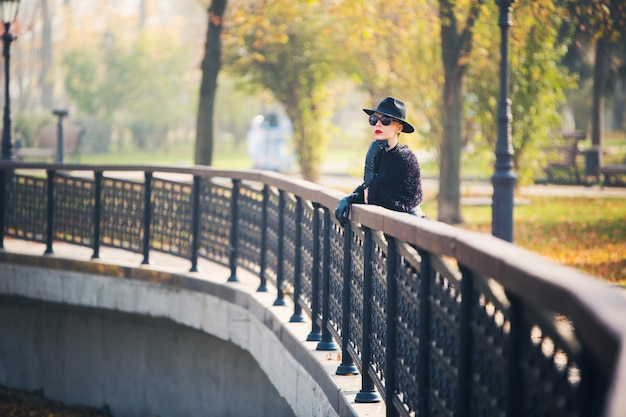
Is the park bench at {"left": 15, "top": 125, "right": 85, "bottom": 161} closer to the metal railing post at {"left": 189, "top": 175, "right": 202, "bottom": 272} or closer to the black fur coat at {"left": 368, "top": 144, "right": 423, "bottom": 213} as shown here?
the metal railing post at {"left": 189, "top": 175, "right": 202, "bottom": 272}

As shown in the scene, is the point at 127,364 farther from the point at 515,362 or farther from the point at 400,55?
the point at 400,55

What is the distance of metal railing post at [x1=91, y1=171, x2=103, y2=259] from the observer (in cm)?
1145

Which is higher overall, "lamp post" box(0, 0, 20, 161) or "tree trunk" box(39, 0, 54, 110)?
"tree trunk" box(39, 0, 54, 110)

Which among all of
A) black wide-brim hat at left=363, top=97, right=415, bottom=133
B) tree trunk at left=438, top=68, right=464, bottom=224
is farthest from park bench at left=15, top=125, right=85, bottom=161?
black wide-brim hat at left=363, top=97, right=415, bottom=133

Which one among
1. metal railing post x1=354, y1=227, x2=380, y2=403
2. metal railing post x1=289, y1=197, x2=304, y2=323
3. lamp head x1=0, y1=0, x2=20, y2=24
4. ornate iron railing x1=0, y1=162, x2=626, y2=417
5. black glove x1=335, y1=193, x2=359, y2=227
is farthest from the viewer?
lamp head x1=0, y1=0, x2=20, y2=24

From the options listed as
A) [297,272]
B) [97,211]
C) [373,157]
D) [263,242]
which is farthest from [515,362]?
[97,211]

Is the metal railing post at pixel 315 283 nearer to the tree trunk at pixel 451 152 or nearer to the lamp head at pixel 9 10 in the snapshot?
the lamp head at pixel 9 10

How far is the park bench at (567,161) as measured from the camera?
2961 centimetres

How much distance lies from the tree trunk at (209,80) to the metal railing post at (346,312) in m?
11.5

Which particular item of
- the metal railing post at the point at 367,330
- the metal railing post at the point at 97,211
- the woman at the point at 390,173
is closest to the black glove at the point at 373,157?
the woman at the point at 390,173

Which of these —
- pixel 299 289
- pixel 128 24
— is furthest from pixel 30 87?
pixel 299 289

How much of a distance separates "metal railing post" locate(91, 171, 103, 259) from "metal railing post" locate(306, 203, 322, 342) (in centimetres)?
485

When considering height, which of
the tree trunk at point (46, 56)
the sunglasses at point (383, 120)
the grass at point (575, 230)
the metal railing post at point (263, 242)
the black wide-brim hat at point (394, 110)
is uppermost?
the tree trunk at point (46, 56)

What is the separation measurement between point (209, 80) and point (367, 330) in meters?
12.3
